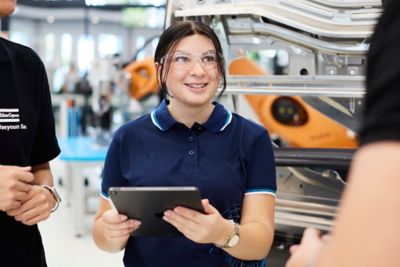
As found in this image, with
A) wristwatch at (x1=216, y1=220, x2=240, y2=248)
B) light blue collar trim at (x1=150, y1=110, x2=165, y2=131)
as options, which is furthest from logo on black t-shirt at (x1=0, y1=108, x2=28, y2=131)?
wristwatch at (x1=216, y1=220, x2=240, y2=248)

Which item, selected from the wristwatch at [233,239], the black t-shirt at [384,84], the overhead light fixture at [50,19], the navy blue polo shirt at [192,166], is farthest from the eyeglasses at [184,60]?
the overhead light fixture at [50,19]

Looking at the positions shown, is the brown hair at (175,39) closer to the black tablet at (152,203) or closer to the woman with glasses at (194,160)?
the woman with glasses at (194,160)

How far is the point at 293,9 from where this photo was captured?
10.0 feet

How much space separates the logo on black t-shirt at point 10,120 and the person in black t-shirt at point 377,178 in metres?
1.24

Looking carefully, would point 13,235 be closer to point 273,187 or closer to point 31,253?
point 31,253

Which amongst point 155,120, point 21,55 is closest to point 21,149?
point 21,55

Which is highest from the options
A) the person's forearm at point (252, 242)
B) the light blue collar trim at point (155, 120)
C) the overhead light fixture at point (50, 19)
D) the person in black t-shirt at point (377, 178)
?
the person in black t-shirt at point (377, 178)

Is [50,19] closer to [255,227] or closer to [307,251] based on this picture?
[255,227]

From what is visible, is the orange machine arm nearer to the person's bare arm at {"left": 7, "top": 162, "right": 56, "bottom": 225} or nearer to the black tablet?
the person's bare arm at {"left": 7, "top": 162, "right": 56, "bottom": 225}

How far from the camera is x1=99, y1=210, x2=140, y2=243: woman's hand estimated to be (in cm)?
155

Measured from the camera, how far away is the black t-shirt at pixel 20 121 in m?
1.62

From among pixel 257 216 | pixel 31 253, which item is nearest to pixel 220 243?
pixel 257 216

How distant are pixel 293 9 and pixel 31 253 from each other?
6.58ft

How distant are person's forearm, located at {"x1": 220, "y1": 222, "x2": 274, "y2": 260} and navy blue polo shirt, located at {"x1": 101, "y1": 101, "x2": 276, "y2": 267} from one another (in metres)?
0.10
